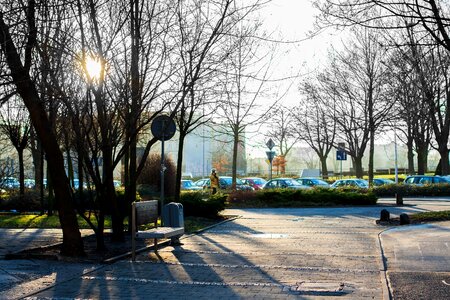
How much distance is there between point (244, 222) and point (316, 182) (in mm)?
21631

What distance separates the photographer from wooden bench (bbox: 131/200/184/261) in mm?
11586

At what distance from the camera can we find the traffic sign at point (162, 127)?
1352 cm

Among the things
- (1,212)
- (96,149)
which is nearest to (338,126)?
(1,212)

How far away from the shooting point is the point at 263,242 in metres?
14.4

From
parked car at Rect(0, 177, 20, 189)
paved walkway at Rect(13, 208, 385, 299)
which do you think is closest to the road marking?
paved walkway at Rect(13, 208, 385, 299)

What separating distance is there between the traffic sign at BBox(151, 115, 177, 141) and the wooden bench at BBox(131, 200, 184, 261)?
5.19ft

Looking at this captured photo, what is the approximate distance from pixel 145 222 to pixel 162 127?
2236 millimetres

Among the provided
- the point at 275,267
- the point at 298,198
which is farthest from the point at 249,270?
the point at 298,198

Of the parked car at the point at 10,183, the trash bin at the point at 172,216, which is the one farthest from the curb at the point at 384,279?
the parked car at the point at 10,183

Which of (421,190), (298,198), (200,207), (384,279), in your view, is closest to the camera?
(384,279)

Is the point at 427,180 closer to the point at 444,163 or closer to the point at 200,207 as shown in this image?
the point at 444,163

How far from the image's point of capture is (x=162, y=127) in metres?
13.6

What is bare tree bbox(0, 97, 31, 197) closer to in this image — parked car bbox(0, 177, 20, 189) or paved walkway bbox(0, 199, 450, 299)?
parked car bbox(0, 177, 20, 189)

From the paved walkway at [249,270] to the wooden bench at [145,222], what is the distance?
1.24ft
